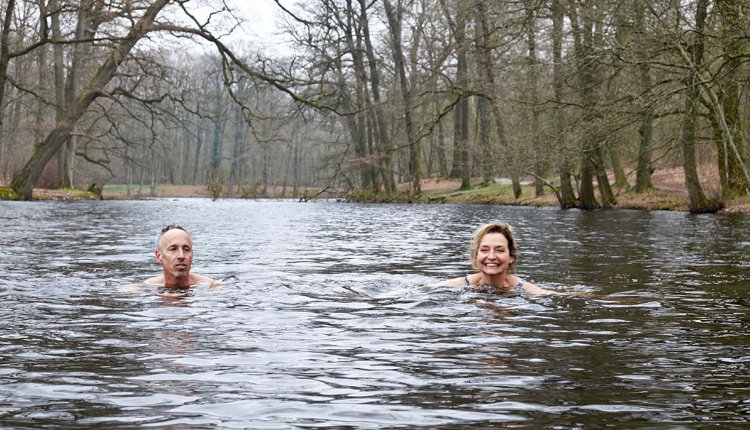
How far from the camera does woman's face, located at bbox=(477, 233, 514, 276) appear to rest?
8.76 metres

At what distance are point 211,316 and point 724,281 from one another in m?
6.18

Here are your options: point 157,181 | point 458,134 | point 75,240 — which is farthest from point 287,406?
point 157,181

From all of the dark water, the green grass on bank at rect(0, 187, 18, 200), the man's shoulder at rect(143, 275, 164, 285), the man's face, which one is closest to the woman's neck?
the dark water

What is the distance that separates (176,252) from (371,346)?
149 inches

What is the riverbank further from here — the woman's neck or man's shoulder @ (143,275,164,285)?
man's shoulder @ (143,275,164,285)

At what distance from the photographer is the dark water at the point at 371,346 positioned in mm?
4277

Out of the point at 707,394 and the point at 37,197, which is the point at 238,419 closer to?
the point at 707,394

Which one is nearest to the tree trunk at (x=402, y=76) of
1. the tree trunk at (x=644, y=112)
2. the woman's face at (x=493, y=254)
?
the tree trunk at (x=644, y=112)

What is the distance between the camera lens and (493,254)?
8867 mm

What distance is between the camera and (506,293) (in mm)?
9109

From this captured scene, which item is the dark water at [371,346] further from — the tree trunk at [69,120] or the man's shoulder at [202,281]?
the tree trunk at [69,120]

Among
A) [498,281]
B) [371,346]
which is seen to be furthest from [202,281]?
[371,346]

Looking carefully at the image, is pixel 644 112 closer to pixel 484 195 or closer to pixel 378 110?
pixel 484 195

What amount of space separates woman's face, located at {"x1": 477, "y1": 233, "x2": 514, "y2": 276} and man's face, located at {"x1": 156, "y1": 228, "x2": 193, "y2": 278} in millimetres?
3037
